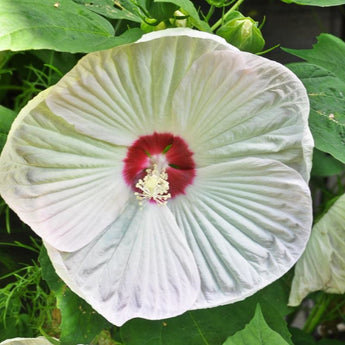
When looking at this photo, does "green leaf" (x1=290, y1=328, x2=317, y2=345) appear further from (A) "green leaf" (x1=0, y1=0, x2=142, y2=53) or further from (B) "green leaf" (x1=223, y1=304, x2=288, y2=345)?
(A) "green leaf" (x1=0, y1=0, x2=142, y2=53)

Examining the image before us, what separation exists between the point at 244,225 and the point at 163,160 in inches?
5.1

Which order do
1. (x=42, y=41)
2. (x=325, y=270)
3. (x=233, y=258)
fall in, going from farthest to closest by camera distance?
(x=325, y=270)
(x=233, y=258)
(x=42, y=41)

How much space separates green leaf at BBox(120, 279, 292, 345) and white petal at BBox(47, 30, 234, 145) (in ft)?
0.76

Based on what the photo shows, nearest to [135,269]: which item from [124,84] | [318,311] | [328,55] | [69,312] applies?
[69,312]

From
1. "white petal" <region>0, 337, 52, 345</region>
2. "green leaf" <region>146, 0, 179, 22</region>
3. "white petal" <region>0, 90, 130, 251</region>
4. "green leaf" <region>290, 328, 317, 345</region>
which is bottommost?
"green leaf" <region>290, 328, 317, 345</region>

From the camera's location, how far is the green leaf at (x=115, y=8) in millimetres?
673

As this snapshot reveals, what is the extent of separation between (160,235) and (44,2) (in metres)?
0.27

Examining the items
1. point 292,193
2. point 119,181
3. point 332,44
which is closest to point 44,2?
point 119,181

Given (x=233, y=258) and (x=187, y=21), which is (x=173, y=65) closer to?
(x=187, y=21)

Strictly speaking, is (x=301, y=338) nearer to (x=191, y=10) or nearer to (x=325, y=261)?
(x=325, y=261)

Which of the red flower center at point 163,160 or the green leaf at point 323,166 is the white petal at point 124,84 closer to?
the red flower center at point 163,160

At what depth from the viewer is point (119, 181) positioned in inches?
27.9

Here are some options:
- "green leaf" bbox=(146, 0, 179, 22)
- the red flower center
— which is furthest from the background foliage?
the red flower center

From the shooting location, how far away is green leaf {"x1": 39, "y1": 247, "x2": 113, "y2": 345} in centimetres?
69
